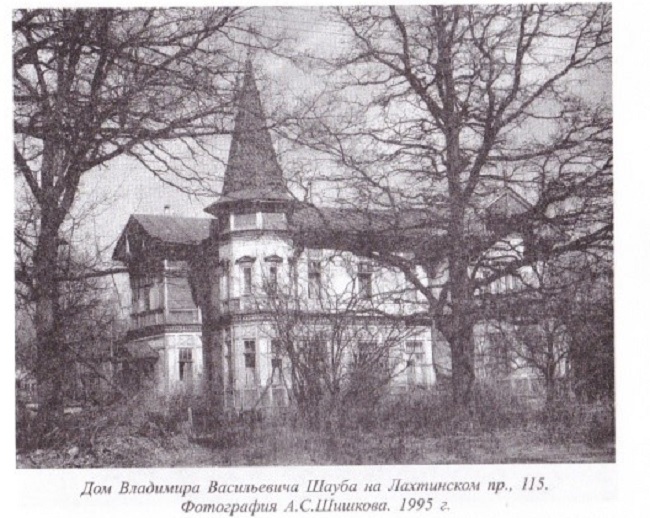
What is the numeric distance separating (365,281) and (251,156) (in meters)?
1.61

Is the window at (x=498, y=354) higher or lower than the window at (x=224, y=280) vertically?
lower

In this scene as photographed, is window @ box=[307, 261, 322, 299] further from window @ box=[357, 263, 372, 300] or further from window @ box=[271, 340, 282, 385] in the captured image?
window @ box=[271, 340, 282, 385]

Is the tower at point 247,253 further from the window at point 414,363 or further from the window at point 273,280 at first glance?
the window at point 414,363

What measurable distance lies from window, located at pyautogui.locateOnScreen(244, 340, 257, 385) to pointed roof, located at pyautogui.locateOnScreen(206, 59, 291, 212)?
4.35ft

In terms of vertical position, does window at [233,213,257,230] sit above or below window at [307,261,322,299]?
above

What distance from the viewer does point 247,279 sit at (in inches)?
342

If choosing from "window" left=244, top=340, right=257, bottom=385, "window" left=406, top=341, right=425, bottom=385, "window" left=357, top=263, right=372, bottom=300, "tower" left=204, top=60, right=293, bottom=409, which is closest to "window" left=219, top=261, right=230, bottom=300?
"tower" left=204, top=60, right=293, bottom=409

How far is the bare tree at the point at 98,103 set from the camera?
28.1 feet

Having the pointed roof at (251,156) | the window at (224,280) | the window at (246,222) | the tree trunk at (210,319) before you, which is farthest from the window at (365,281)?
the tree trunk at (210,319)

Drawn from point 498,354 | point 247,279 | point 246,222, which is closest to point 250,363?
point 247,279

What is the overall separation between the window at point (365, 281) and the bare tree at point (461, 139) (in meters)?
0.18

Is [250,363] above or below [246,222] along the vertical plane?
below

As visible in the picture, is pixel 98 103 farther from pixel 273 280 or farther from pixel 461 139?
pixel 461 139

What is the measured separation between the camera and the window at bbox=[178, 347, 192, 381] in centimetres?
859
